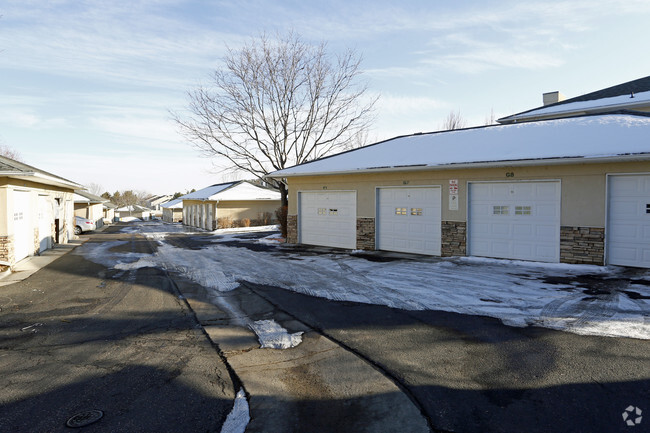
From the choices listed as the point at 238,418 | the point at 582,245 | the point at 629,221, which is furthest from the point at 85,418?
the point at 629,221

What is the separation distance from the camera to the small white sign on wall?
12.7 metres

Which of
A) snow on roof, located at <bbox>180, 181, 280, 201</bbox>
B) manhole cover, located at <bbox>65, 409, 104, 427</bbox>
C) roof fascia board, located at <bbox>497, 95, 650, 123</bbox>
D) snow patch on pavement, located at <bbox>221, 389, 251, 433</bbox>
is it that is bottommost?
manhole cover, located at <bbox>65, 409, 104, 427</bbox>

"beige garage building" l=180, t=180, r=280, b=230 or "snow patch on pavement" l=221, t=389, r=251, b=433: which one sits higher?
"beige garage building" l=180, t=180, r=280, b=230

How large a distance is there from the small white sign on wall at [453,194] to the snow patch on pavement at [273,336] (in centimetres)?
824

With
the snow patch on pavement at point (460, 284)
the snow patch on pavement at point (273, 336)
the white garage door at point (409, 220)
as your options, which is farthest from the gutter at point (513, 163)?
the snow patch on pavement at point (273, 336)

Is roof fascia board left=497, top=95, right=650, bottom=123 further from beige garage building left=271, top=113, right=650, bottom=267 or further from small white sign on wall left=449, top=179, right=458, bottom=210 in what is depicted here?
small white sign on wall left=449, top=179, right=458, bottom=210

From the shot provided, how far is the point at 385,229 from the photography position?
14.7m

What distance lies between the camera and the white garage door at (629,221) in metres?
10.0

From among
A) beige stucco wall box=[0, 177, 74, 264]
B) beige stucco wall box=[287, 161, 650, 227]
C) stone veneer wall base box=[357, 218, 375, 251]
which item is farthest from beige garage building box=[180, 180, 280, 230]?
stone veneer wall base box=[357, 218, 375, 251]

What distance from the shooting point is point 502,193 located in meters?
12.0

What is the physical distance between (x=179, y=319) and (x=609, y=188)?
10.8m

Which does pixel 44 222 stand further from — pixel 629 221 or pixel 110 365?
pixel 629 221

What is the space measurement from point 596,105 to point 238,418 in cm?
2184

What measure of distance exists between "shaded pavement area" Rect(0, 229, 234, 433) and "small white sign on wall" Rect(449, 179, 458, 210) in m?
8.77
